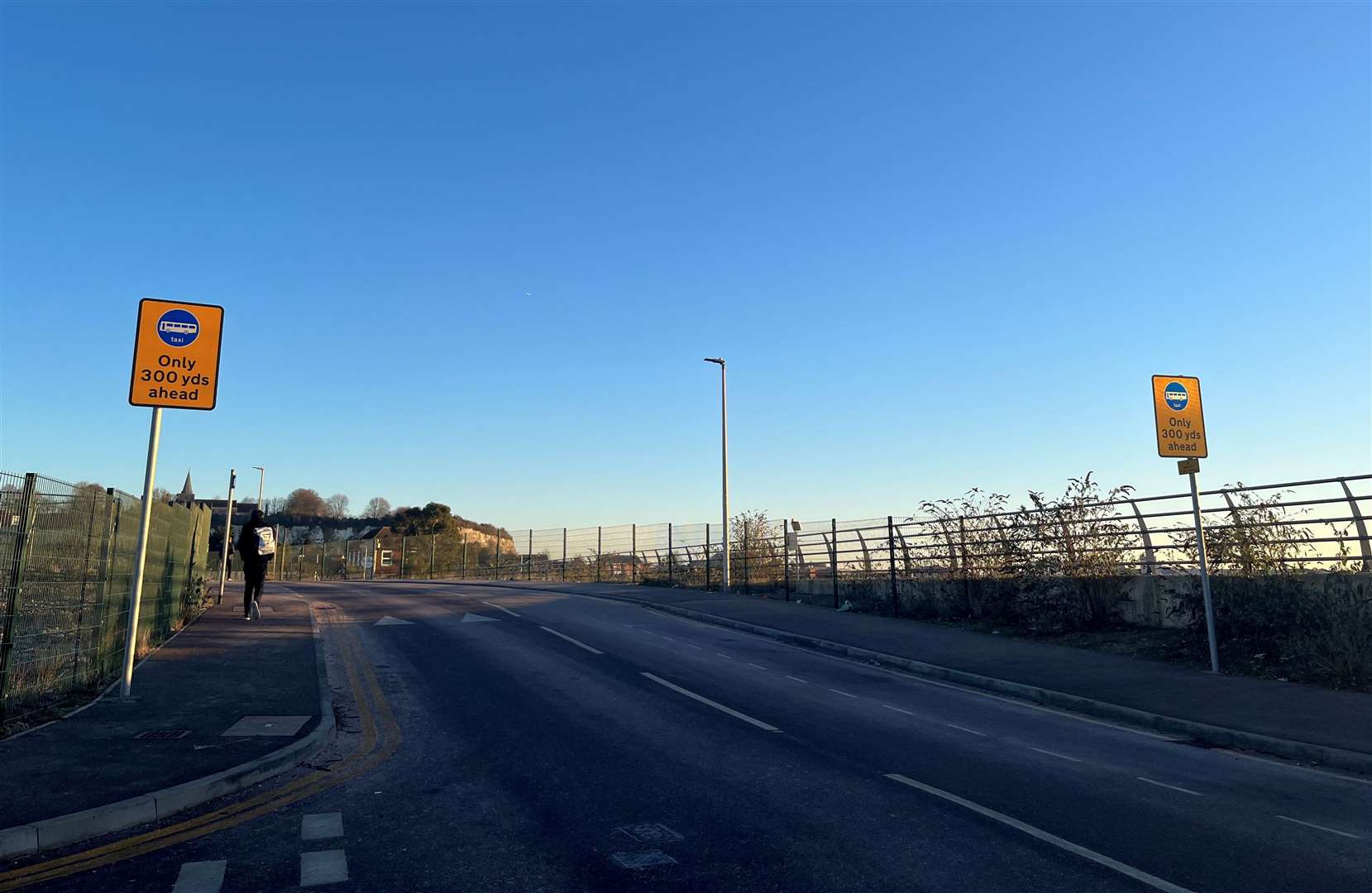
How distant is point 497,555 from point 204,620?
31471mm

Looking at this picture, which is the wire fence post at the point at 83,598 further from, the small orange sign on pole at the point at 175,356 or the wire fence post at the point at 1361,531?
the wire fence post at the point at 1361,531

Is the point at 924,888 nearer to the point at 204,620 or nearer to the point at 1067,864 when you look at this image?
the point at 1067,864

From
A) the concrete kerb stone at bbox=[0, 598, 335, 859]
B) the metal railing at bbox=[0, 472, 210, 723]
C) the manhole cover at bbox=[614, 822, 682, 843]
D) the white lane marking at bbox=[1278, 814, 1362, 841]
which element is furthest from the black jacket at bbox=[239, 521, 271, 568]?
the white lane marking at bbox=[1278, 814, 1362, 841]

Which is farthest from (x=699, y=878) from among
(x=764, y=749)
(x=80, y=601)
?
(x=80, y=601)

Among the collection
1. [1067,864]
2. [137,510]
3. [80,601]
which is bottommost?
[1067,864]

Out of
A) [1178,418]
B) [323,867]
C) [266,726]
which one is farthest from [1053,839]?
[1178,418]

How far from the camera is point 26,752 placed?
7.07 m

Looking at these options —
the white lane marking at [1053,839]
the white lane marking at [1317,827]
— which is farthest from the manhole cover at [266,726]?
the white lane marking at [1317,827]

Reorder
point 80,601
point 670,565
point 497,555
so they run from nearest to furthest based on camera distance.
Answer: point 80,601, point 670,565, point 497,555

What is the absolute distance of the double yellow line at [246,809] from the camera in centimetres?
498

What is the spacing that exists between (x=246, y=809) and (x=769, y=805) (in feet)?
12.4

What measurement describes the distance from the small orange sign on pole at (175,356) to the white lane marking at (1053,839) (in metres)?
8.49

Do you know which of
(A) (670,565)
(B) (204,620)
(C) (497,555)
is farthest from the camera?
(C) (497,555)

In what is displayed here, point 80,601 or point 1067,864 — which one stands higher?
point 80,601
